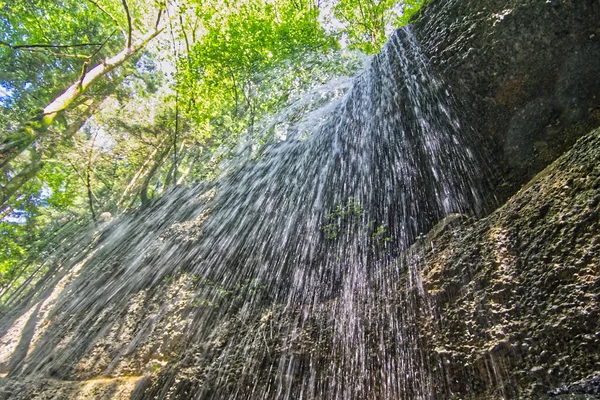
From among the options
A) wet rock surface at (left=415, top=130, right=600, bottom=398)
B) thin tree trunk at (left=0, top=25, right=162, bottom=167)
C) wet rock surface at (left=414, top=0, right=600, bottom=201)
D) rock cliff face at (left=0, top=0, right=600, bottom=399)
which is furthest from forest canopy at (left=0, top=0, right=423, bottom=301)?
wet rock surface at (left=415, top=130, right=600, bottom=398)

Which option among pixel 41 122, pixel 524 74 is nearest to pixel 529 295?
pixel 524 74

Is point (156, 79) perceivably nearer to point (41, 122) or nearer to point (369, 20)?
point (41, 122)

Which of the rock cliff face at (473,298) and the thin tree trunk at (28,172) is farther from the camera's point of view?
the thin tree trunk at (28,172)

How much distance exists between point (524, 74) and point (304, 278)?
410 centimetres

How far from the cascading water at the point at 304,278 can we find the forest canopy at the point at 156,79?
3282 mm

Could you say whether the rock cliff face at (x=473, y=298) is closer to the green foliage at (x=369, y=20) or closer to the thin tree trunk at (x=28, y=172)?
the thin tree trunk at (x=28, y=172)

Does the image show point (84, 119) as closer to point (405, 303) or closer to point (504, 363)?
point (405, 303)

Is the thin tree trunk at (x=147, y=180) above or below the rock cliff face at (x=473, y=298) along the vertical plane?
above

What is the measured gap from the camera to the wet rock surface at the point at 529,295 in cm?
150

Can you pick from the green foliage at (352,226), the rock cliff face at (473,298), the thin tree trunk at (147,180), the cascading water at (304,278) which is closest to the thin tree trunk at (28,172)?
the thin tree trunk at (147,180)

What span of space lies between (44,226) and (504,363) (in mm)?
21280

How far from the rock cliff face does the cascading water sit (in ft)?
0.11

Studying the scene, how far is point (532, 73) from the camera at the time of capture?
11.9ft

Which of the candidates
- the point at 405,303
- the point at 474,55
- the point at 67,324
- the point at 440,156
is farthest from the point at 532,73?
the point at 67,324
